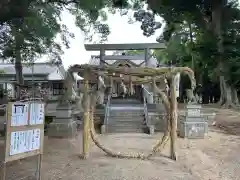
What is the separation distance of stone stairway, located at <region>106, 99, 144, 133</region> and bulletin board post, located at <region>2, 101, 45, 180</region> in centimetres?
831

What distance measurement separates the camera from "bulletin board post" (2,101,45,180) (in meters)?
4.98

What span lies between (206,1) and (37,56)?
479 inches

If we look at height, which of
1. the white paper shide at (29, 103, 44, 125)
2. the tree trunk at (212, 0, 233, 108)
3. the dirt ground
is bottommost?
the dirt ground

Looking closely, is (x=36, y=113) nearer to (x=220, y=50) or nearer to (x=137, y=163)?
(x=137, y=163)

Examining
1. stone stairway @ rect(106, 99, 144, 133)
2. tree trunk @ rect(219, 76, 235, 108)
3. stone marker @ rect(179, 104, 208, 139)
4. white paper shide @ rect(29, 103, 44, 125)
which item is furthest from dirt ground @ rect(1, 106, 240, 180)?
tree trunk @ rect(219, 76, 235, 108)

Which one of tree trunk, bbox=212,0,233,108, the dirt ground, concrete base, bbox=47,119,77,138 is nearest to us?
the dirt ground

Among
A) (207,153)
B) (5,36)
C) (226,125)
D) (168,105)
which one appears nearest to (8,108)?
(168,105)

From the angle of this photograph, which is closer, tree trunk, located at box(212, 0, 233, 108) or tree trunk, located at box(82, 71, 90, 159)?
tree trunk, located at box(82, 71, 90, 159)

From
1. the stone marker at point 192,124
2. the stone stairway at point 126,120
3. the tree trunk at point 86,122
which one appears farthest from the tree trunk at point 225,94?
the tree trunk at point 86,122

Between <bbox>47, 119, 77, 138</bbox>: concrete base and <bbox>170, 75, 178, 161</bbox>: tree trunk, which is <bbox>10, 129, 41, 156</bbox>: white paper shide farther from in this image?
<bbox>47, 119, 77, 138</bbox>: concrete base

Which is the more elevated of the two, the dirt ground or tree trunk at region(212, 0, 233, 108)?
tree trunk at region(212, 0, 233, 108)

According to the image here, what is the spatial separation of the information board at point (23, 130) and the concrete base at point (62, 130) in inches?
268

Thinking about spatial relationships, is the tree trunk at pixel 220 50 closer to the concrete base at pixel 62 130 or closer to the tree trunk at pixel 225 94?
the tree trunk at pixel 225 94

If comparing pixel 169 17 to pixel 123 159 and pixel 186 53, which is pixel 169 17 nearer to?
pixel 186 53
